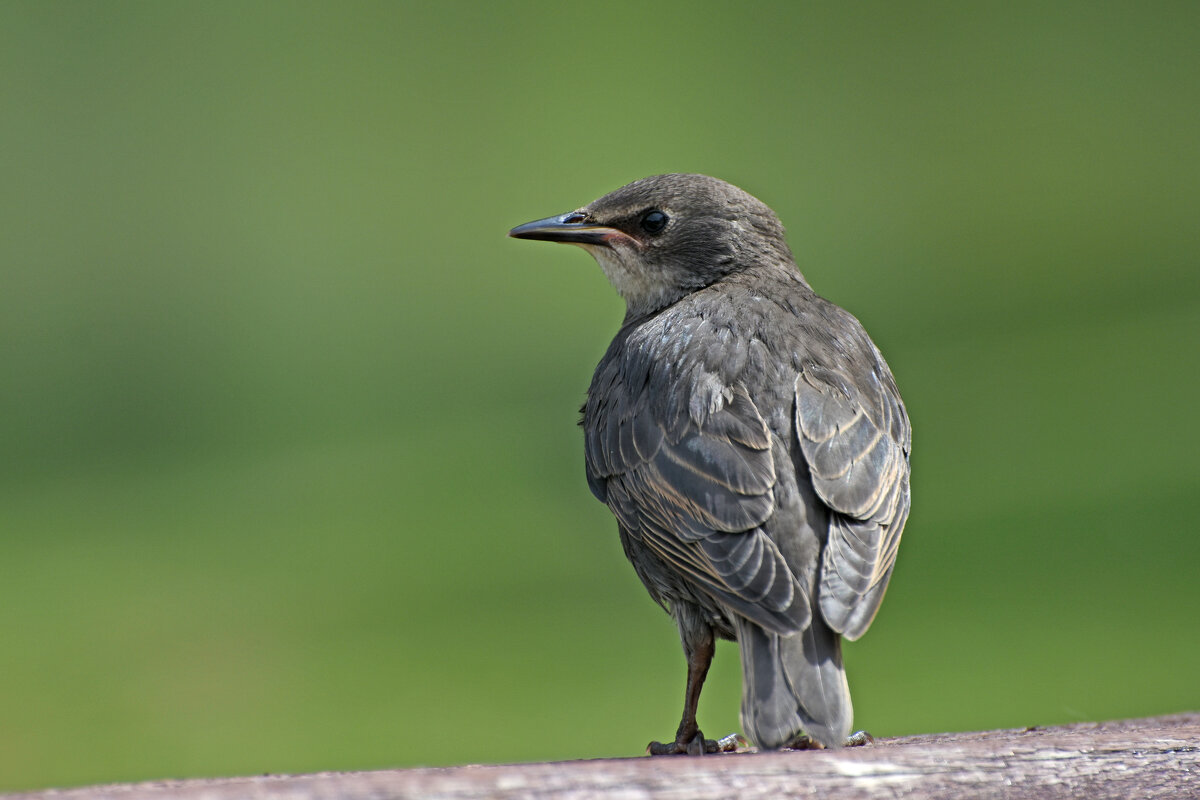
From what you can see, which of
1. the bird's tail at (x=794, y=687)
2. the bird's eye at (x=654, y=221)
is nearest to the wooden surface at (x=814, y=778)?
the bird's tail at (x=794, y=687)

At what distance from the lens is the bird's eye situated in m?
5.72

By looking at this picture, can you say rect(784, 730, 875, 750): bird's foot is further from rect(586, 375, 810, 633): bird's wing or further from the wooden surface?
the wooden surface

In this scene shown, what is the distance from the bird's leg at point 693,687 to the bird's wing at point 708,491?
0.32m

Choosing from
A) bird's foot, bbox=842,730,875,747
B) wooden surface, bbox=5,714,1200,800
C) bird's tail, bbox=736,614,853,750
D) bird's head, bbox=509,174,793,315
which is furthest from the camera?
bird's head, bbox=509,174,793,315

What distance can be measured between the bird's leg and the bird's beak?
168 cm

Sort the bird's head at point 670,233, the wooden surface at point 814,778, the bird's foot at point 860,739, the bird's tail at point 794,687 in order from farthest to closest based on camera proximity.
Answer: the bird's head at point 670,233 → the bird's foot at point 860,739 → the bird's tail at point 794,687 → the wooden surface at point 814,778

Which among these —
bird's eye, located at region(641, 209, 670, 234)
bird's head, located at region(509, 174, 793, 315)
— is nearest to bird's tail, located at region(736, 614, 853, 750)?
bird's head, located at region(509, 174, 793, 315)

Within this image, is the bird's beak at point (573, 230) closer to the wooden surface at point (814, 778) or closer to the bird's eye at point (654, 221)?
the bird's eye at point (654, 221)

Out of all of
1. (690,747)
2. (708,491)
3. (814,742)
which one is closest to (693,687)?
(690,747)

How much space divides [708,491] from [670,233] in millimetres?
1662

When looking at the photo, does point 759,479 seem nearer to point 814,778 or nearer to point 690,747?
point 690,747

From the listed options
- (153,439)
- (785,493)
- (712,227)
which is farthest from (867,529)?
(153,439)

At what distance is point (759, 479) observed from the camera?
423 cm

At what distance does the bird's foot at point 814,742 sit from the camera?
12.5 ft
